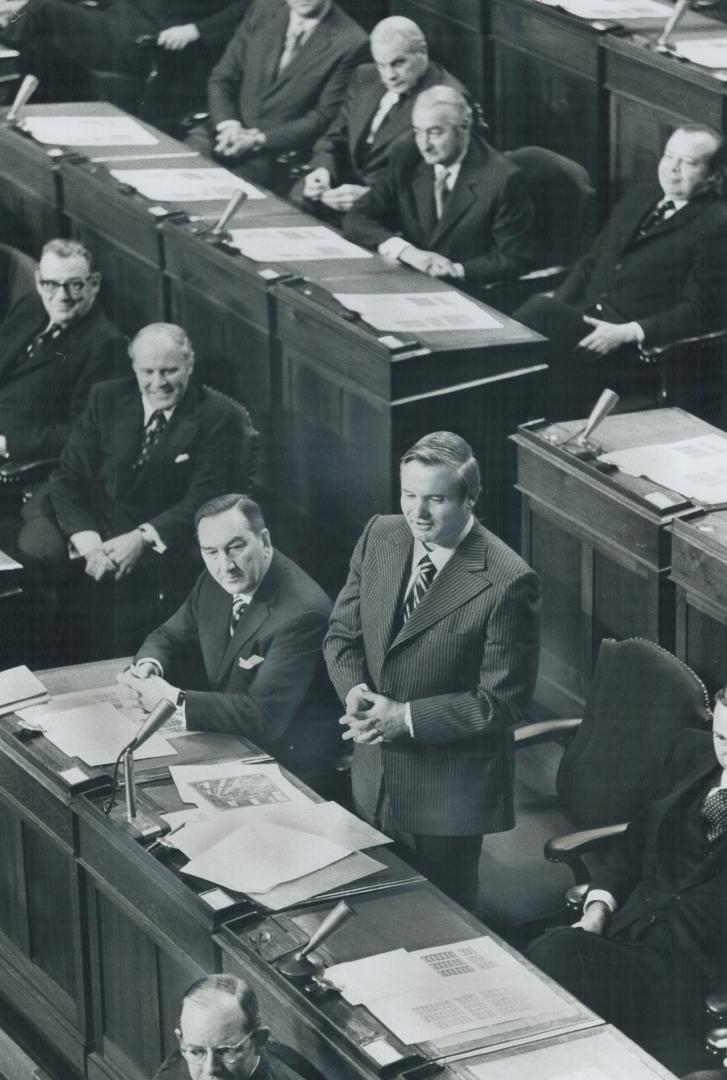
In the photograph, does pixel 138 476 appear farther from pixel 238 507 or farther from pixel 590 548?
pixel 590 548

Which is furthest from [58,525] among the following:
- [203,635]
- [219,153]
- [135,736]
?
[219,153]

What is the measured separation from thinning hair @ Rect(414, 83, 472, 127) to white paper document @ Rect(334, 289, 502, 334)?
48 centimetres

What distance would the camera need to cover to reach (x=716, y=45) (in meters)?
6.33

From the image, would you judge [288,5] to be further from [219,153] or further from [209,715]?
[209,715]

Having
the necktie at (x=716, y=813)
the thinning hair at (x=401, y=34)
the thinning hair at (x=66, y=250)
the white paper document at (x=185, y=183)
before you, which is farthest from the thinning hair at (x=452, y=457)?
the white paper document at (x=185, y=183)

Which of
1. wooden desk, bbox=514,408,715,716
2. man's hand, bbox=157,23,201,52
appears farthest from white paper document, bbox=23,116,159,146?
wooden desk, bbox=514,408,715,716

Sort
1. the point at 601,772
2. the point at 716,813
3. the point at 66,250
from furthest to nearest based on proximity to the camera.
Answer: the point at 66,250
the point at 601,772
the point at 716,813

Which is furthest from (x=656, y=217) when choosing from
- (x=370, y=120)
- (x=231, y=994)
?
(x=231, y=994)

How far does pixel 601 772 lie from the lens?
173 inches

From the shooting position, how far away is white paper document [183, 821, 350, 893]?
4012mm

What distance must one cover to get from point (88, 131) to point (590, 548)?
2.82 metres

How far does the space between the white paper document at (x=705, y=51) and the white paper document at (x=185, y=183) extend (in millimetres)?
1326

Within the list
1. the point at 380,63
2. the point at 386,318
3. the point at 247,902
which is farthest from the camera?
the point at 380,63

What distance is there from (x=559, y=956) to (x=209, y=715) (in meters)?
1.01
